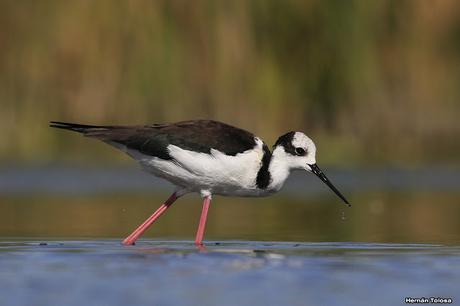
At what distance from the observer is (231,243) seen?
10914mm

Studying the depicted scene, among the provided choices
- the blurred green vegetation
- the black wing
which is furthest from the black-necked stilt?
the blurred green vegetation

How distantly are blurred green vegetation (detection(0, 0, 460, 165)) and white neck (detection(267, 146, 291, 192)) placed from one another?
5605 mm

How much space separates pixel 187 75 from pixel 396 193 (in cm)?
308

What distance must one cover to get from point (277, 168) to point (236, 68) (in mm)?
5931

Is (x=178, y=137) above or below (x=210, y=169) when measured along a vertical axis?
above

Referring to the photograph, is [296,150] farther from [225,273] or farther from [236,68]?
[236,68]

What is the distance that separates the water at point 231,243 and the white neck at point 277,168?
19.2 inches

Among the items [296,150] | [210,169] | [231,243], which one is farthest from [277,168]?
[231,243]

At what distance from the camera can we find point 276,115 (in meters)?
17.0

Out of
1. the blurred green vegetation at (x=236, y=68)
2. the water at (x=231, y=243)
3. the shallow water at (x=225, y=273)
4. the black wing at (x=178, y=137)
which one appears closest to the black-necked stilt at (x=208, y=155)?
the black wing at (x=178, y=137)

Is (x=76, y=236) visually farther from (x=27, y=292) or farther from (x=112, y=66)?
(x=112, y=66)

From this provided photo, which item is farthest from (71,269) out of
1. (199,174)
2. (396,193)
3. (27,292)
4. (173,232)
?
(396,193)

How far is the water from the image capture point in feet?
26.3

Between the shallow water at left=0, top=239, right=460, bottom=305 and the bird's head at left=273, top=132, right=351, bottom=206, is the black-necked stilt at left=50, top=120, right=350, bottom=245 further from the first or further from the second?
the shallow water at left=0, top=239, right=460, bottom=305
